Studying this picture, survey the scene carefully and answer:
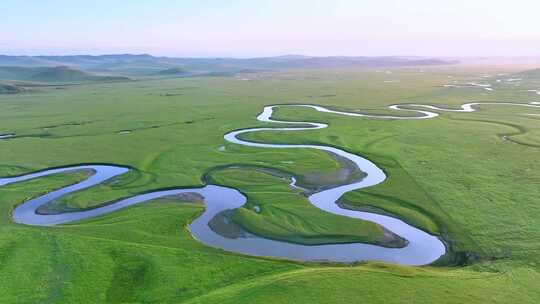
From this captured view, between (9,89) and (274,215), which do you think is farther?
(9,89)

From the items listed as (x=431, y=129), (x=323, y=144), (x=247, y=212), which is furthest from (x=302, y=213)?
(x=431, y=129)

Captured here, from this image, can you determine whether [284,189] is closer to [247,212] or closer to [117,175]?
[247,212]

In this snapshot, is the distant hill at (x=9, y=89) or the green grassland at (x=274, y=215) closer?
the green grassland at (x=274, y=215)

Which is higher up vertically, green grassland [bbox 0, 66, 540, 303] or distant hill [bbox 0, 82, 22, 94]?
distant hill [bbox 0, 82, 22, 94]

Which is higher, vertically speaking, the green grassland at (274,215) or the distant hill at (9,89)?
the distant hill at (9,89)

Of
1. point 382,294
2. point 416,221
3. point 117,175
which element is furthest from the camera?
point 117,175

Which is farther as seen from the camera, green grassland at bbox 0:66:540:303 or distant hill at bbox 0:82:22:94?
distant hill at bbox 0:82:22:94

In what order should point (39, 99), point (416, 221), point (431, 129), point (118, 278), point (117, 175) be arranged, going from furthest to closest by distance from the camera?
point (39, 99) → point (431, 129) → point (117, 175) → point (416, 221) → point (118, 278)

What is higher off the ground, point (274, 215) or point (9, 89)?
point (9, 89)
